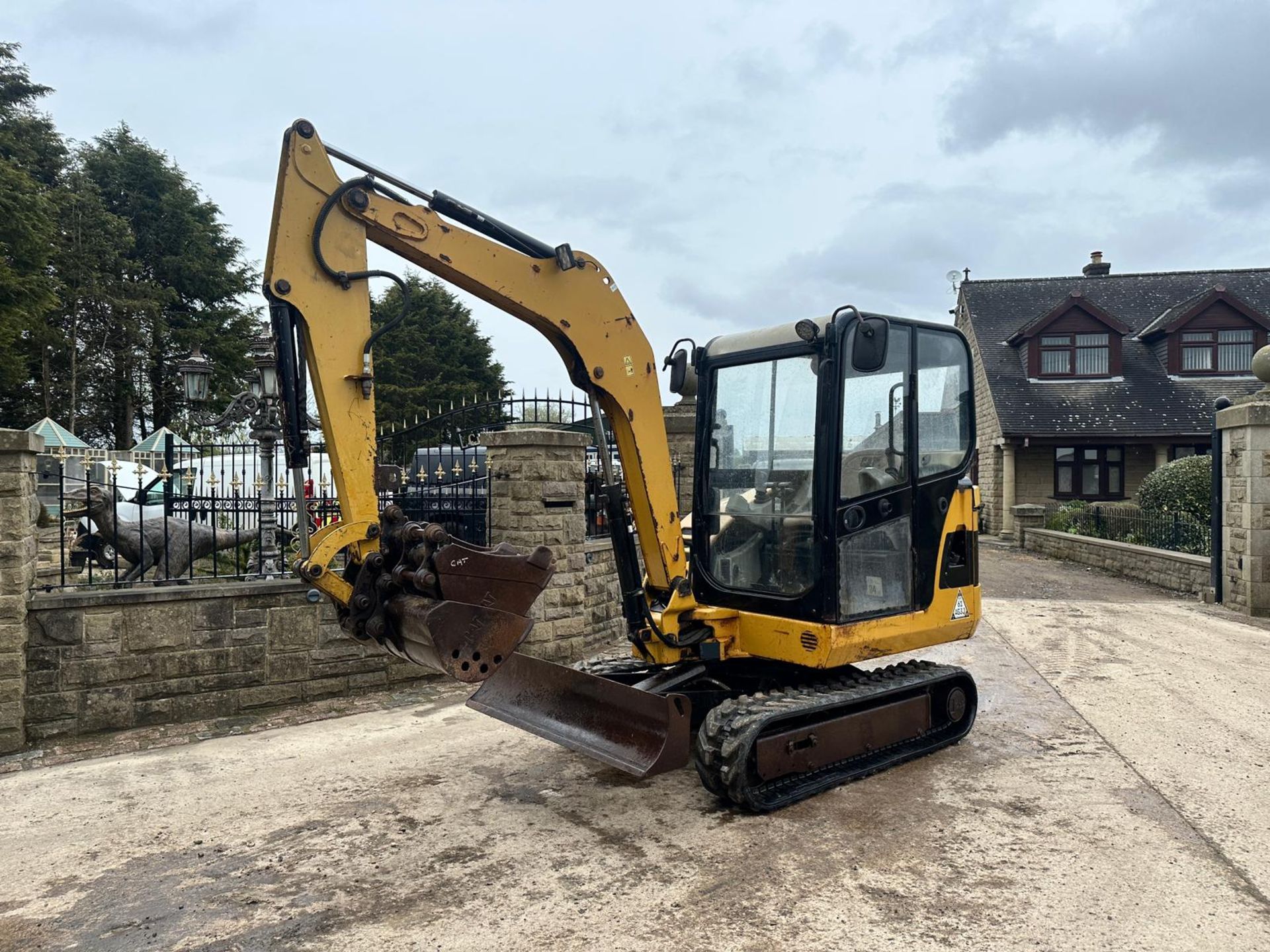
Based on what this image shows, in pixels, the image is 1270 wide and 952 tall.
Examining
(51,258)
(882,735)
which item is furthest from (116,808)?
(51,258)

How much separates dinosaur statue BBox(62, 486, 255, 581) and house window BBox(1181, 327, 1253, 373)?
24.5m

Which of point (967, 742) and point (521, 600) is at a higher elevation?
point (521, 600)

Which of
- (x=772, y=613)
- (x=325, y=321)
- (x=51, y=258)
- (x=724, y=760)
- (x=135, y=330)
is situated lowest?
(x=724, y=760)

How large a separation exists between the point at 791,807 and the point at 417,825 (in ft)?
6.21

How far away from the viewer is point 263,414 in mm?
9320

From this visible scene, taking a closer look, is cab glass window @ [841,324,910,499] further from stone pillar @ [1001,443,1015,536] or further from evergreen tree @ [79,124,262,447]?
evergreen tree @ [79,124,262,447]

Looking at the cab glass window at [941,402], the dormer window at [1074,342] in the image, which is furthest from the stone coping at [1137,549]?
the cab glass window at [941,402]

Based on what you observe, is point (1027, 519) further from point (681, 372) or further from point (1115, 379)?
point (681, 372)

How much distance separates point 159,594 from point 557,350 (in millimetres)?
3587

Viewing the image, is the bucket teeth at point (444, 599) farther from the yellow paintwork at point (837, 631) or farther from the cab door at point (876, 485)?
the cab door at point (876, 485)

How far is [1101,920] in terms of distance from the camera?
10.7 ft

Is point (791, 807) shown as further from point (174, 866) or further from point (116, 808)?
point (116, 808)

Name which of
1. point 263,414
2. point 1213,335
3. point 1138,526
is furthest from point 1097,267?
point 263,414

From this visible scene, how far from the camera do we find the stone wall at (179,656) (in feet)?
18.8
